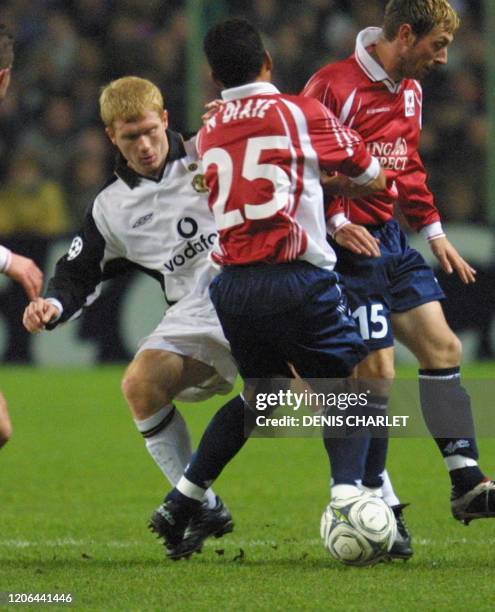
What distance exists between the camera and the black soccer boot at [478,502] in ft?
18.3

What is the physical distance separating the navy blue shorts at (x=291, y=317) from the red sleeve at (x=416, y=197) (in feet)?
2.89

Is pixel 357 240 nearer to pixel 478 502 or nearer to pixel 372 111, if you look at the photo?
pixel 372 111

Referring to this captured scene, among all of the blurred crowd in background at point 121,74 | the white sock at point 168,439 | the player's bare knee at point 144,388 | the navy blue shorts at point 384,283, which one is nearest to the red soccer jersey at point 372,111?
the navy blue shorts at point 384,283

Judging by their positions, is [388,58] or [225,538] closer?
[388,58]

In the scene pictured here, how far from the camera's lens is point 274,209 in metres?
5.12

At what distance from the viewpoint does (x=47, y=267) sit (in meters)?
12.9

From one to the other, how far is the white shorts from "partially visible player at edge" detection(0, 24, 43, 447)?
3.05ft

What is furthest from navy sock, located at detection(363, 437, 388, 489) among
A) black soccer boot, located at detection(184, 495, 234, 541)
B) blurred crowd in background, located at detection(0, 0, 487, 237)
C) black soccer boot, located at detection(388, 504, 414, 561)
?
blurred crowd in background, located at detection(0, 0, 487, 237)

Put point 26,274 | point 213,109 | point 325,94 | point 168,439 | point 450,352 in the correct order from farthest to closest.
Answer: point 168,439, point 450,352, point 325,94, point 213,109, point 26,274

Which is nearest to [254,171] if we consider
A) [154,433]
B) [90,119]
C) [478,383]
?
[154,433]

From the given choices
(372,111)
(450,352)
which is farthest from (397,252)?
(372,111)

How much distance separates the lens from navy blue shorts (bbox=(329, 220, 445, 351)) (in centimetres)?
561

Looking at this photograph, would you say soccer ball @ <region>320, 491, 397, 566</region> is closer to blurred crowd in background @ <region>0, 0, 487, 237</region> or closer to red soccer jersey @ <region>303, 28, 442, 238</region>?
red soccer jersey @ <region>303, 28, 442, 238</region>

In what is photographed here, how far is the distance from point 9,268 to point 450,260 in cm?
181
